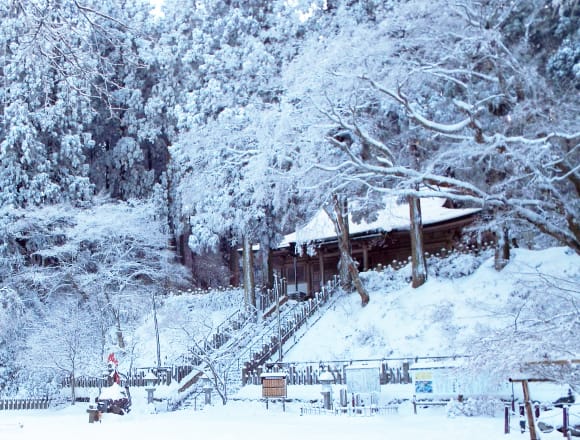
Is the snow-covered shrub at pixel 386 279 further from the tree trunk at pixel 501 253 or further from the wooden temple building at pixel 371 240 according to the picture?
the tree trunk at pixel 501 253

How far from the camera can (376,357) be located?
21.0m

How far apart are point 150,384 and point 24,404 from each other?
18.2 feet

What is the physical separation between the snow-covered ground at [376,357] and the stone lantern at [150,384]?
35cm

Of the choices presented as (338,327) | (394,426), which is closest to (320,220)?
(338,327)

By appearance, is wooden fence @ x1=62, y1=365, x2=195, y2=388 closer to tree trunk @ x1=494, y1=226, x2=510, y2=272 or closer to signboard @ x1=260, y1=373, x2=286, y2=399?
signboard @ x1=260, y1=373, x2=286, y2=399

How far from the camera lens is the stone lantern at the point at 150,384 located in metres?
21.4

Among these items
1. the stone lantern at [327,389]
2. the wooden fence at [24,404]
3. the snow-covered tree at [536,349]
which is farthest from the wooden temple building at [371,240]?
the snow-covered tree at [536,349]

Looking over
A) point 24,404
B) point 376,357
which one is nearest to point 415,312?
point 376,357

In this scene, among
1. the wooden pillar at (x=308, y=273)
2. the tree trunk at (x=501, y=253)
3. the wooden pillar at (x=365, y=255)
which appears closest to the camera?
the tree trunk at (x=501, y=253)

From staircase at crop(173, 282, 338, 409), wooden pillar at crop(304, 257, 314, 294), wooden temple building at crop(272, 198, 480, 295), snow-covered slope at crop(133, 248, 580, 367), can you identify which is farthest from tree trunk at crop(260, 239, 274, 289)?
snow-covered slope at crop(133, 248, 580, 367)

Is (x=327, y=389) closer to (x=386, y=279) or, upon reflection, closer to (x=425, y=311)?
(x=425, y=311)

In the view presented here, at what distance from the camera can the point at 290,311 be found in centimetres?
2717

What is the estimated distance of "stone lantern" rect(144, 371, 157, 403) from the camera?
21391 mm

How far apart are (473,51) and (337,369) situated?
9.61m
